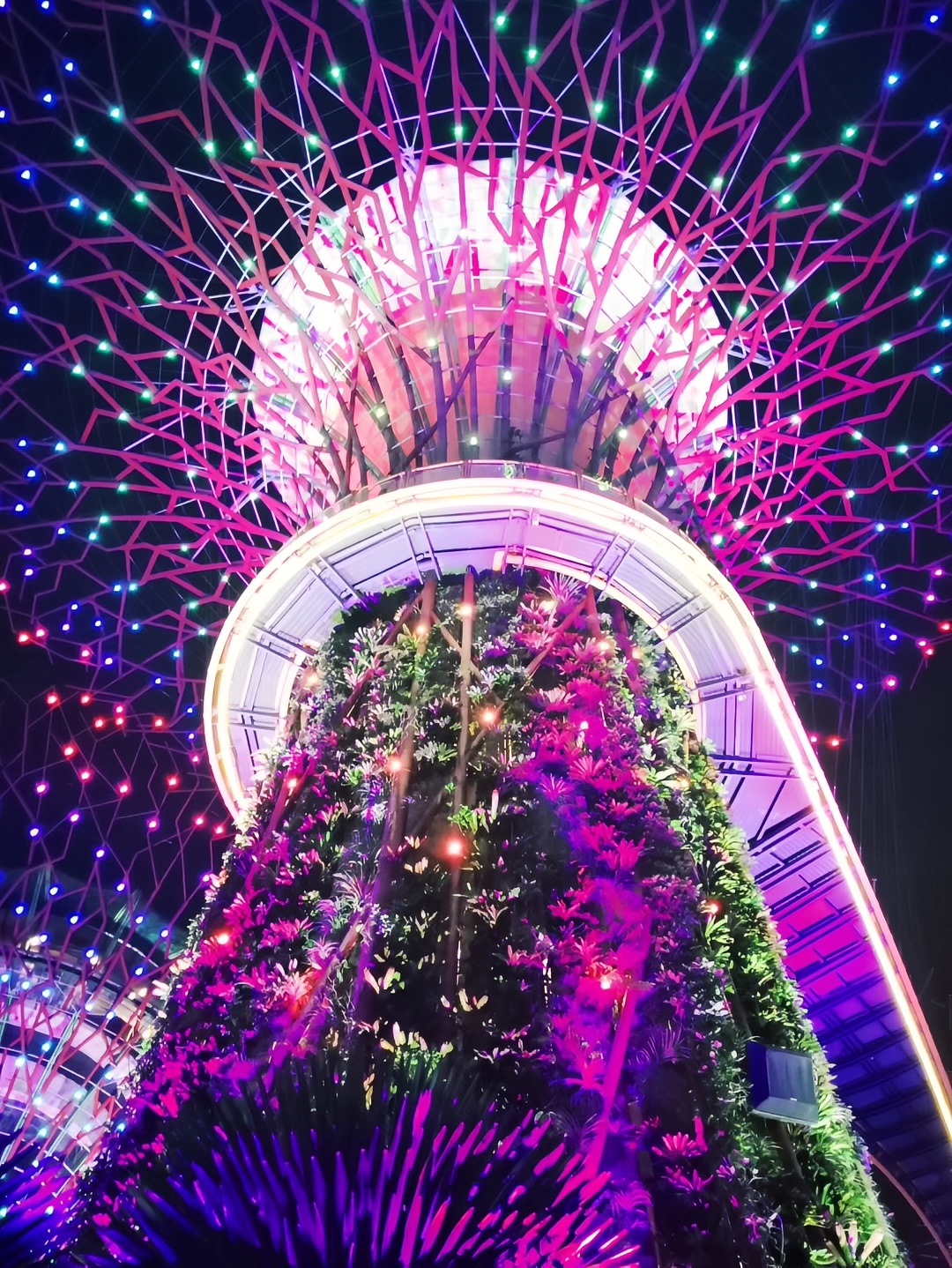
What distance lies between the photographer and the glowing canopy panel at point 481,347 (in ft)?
46.1

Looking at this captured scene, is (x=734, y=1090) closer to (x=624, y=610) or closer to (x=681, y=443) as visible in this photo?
(x=624, y=610)

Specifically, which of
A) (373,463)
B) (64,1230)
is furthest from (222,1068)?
(373,463)

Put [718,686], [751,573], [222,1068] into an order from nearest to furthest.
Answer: [222,1068], [718,686], [751,573]

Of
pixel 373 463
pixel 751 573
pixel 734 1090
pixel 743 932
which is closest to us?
pixel 734 1090

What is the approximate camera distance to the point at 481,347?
14.4 meters

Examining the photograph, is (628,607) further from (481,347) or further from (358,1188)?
(358,1188)

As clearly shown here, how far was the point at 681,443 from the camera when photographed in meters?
15.4

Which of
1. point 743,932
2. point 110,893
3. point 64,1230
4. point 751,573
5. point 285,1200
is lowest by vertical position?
point 64,1230

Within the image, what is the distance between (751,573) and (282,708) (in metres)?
9.07

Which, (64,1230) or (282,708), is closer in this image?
(64,1230)

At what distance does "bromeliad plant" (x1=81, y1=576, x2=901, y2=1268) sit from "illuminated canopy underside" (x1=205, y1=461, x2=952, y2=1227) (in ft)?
1.70

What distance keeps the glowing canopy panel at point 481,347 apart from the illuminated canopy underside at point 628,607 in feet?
7.74

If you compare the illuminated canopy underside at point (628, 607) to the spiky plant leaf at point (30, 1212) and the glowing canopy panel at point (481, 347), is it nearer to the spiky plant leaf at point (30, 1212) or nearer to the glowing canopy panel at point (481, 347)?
the glowing canopy panel at point (481, 347)

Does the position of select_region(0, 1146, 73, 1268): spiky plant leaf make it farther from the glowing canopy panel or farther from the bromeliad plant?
the glowing canopy panel
